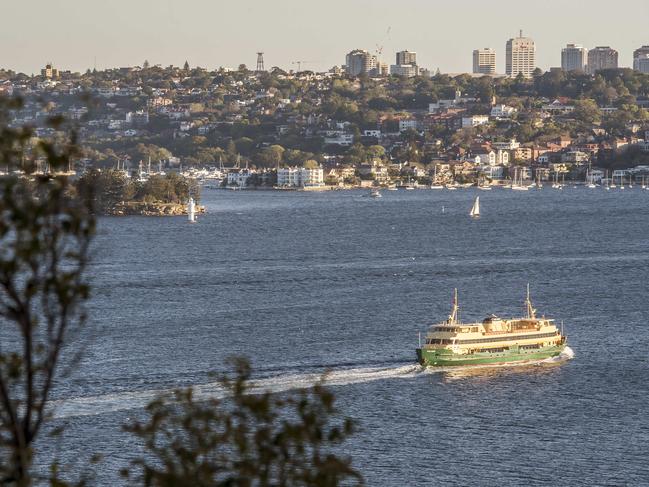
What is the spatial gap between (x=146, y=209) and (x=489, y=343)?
28607mm

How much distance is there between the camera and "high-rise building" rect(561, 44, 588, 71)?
11844 centimetres

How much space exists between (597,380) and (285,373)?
9.25ft

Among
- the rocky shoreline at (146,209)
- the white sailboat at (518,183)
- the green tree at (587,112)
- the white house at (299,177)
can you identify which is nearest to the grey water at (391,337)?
the rocky shoreline at (146,209)

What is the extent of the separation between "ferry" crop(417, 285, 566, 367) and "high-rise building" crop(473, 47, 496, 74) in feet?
367

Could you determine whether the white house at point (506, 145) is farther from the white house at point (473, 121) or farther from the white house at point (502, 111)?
the white house at point (502, 111)

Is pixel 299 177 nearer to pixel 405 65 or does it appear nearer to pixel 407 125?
pixel 407 125

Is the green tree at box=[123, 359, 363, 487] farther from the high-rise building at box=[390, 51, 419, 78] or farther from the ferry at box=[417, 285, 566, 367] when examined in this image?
the high-rise building at box=[390, 51, 419, 78]

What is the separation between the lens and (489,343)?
1588cm

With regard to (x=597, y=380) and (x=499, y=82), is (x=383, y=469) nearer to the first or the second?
(x=597, y=380)

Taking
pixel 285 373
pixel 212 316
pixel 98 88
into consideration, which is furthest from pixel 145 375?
pixel 98 88

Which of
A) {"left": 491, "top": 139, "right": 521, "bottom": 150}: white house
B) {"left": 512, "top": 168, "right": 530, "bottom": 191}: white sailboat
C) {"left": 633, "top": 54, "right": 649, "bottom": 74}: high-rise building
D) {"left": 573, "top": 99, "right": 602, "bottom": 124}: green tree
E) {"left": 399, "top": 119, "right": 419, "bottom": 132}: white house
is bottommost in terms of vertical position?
{"left": 512, "top": 168, "right": 530, "bottom": 191}: white sailboat

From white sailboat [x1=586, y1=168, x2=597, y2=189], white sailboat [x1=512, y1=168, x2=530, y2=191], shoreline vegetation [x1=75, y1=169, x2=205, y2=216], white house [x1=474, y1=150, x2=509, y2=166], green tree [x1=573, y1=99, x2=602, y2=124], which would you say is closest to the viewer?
shoreline vegetation [x1=75, y1=169, x2=205, y2=216]

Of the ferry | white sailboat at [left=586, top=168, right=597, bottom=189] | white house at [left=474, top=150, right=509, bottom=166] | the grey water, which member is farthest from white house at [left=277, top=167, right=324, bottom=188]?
the ferry

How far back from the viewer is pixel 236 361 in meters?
3.71
